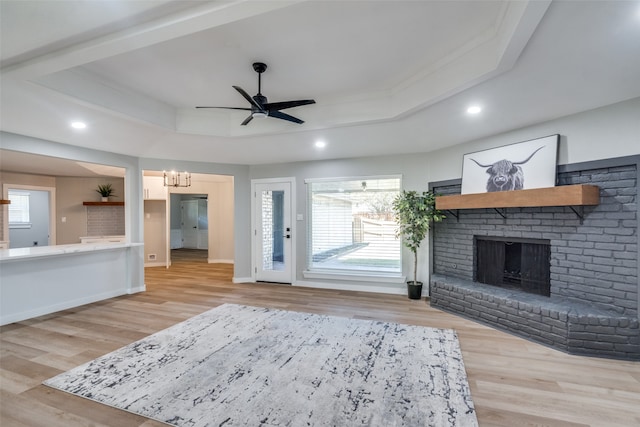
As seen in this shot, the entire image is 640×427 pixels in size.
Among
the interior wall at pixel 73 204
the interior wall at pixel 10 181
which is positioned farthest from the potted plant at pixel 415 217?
the interior wall at pixel 10 181

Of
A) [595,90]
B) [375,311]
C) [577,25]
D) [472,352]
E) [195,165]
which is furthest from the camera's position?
[195,165]

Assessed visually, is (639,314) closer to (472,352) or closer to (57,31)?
(472,352)

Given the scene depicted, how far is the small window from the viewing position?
7.38m

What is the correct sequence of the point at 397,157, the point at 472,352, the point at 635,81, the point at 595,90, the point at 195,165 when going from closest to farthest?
1. the point at 635,81
2. the point at 595,90
3. the point at 472,352
4. the point at 397,157
5. the point at 195,165

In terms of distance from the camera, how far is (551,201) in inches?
118

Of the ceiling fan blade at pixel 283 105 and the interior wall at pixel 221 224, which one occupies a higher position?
the ceiling fan blade at pixel 283 105

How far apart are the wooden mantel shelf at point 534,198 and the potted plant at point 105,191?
763cm

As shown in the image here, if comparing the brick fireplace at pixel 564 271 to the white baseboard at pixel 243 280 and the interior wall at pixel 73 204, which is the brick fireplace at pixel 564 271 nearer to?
the white baseboard at pixel 243 280

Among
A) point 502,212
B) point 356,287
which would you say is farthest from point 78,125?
point 502,212

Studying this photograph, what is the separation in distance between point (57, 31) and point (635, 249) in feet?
16.6

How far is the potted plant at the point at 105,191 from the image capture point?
Result: 705cm

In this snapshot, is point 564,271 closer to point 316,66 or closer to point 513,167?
point 513,167

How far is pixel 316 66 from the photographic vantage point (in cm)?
294

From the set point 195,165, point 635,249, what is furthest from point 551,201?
point 195,165
